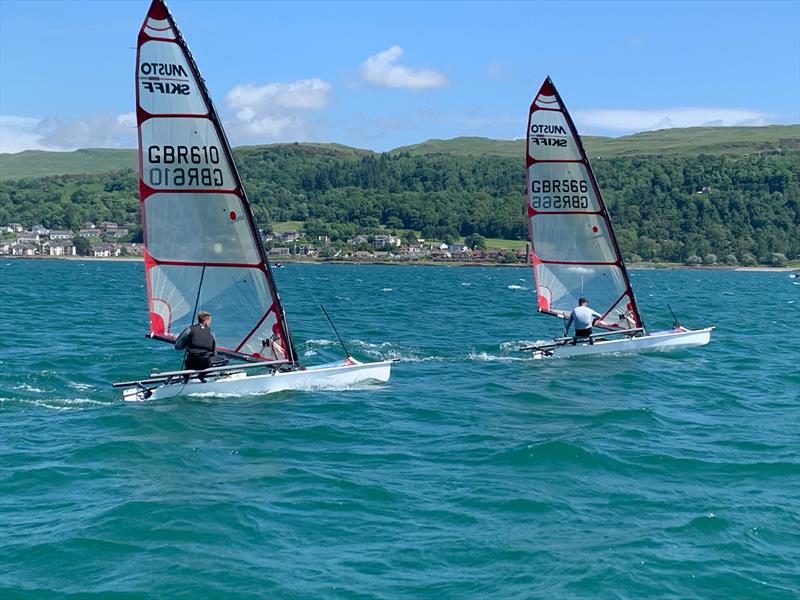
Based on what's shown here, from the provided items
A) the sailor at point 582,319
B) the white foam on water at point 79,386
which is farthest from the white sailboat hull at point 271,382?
the sailor at point 582,319

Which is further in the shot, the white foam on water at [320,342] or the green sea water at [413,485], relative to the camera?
the white foam on water at [320,342]

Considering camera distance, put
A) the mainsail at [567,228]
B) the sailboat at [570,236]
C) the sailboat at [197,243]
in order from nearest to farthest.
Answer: the sailboat at [197,243] → the sailboat at [570,236] → the mainsail at [567,228]

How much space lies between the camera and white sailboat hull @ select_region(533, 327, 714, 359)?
2995 centimetres

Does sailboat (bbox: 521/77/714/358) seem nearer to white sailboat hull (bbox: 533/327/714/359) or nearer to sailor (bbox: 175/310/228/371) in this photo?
white sailboat hull (bbox: 533/327/714/359)

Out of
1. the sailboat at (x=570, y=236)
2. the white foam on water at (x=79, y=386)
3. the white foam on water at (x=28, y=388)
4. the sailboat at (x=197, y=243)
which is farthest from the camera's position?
the sailboat at (x=570, y=236)

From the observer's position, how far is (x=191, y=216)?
2333cm

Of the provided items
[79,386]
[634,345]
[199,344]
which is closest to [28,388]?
[79,386]

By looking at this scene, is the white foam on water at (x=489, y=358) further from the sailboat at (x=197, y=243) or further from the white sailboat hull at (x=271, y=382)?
the sailboat at (x=197, y=243)

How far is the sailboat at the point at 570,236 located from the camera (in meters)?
32.5

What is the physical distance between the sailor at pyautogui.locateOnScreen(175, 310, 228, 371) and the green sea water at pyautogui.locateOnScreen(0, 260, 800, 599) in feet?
3.71

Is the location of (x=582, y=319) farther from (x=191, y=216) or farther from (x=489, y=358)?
(x=191, y=216)

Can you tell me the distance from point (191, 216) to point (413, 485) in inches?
408

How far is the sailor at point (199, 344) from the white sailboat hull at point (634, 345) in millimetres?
11098

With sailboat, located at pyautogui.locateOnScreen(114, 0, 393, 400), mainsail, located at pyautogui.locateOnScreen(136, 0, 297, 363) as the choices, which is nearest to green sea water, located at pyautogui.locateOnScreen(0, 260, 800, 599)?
sailboat, located at pyautogui.locateOnScreen(114, 0, 393, 400)
